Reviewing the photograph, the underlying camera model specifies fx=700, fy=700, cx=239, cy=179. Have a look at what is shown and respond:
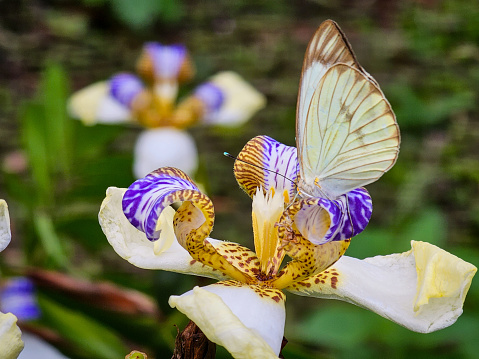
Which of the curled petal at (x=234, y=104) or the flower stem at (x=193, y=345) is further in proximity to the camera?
the curled petal at (x=234, y=104)

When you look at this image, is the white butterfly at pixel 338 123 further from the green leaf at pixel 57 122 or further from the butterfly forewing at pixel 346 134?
the green leaf at pixel 57 122

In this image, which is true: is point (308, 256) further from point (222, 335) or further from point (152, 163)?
point (152, 163)

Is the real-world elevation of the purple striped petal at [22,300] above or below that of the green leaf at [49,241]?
above

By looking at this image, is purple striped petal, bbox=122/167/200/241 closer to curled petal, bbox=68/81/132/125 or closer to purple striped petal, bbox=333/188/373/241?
purple striped petal, bbox=333/188/373/241

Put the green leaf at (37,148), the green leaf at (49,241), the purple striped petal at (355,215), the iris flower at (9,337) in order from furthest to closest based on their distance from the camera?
1. the green leaf at (37,148)
2. the green leaf at (49,241)
3. the purple striped petal at (355,215)
4. the iris flower at (9,337)

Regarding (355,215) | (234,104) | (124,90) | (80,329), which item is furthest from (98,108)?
(355,215)

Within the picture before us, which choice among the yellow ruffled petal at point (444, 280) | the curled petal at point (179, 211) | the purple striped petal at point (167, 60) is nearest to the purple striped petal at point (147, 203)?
the curled petal at point (179, 211)

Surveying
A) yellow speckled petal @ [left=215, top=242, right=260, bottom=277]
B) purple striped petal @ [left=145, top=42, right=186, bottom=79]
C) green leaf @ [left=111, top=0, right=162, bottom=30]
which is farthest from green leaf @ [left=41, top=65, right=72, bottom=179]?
green leaf @ [left=111, top=0, right=162, bottom=30]
